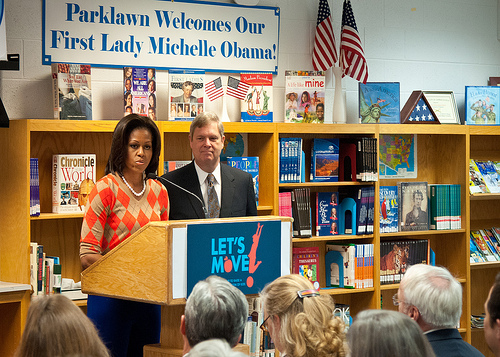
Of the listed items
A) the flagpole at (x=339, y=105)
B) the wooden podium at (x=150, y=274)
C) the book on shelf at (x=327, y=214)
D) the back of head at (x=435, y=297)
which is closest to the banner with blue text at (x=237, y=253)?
the wooden podium at (x=150, y=274)

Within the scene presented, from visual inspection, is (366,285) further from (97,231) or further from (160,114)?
(97,231)

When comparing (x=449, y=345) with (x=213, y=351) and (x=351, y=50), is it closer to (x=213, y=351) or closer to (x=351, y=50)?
(x=213, y=351)

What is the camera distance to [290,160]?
14.2 ft

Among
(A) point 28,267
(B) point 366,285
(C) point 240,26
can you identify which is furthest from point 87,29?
(B) point 366,285

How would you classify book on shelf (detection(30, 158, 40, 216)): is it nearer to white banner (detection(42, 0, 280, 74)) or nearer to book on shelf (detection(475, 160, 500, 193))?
white banner (detection(42, 0, 280, 74))

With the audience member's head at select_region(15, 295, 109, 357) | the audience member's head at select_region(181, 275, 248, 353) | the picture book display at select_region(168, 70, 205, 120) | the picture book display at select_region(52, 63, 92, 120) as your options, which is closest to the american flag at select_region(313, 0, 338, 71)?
the picture book display at select_region(168, 70, 205, 120)

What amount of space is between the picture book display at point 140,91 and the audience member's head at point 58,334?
7.84ft

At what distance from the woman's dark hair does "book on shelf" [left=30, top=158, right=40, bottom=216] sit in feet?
2.28

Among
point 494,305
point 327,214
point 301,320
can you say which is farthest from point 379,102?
point 494,305

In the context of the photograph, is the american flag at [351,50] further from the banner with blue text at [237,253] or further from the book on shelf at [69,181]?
the banner with blue text at [237,253]

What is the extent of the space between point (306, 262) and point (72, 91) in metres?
1.94

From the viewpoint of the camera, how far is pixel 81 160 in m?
3.72

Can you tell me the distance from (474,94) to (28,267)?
3520 millimetres

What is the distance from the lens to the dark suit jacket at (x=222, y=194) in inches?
128
